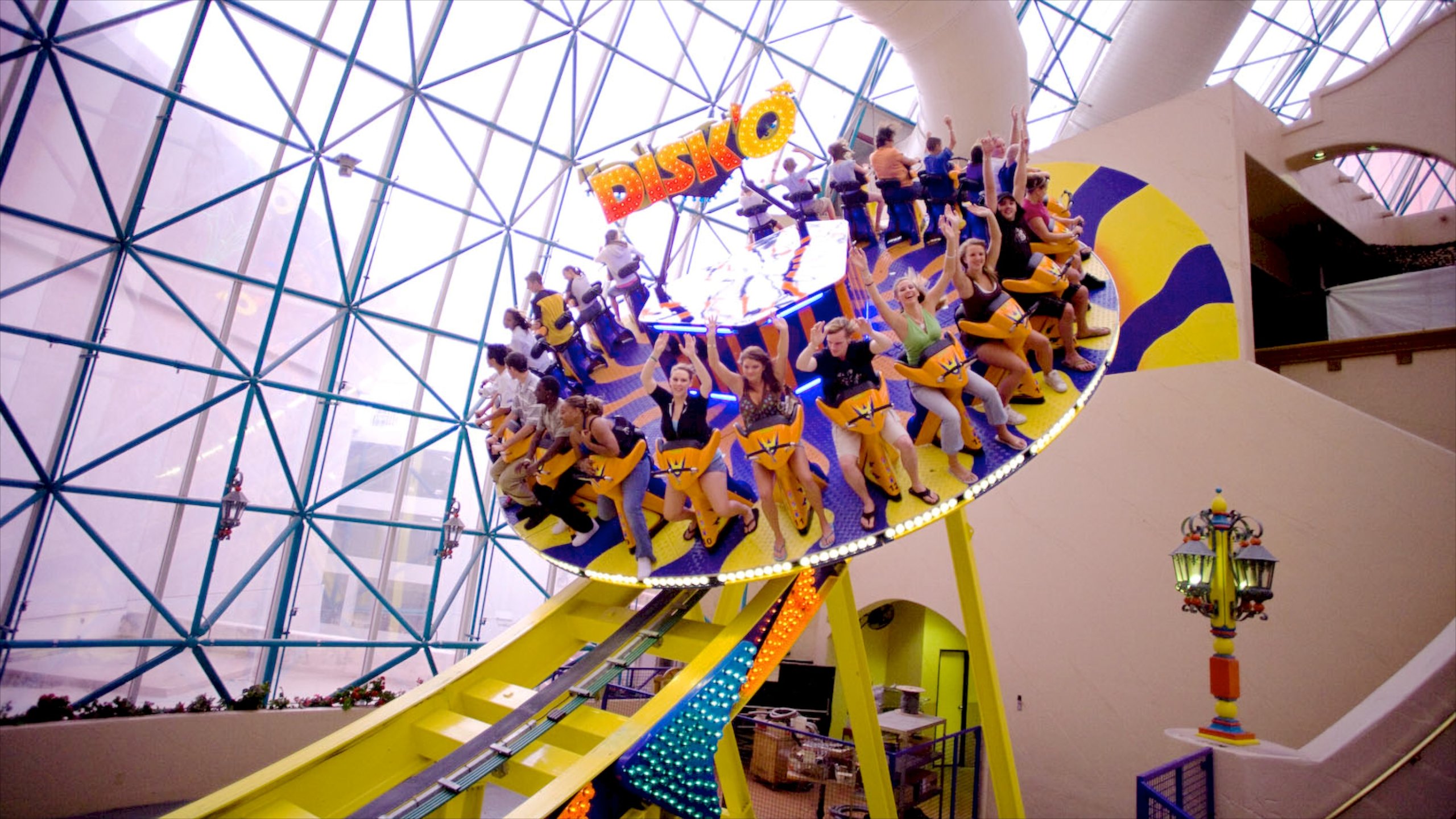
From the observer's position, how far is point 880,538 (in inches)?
190

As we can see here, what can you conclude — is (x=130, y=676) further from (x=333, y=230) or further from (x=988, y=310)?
(x=988, y=310)

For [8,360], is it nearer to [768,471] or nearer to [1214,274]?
[768,471]

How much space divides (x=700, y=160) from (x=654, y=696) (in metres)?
5.51

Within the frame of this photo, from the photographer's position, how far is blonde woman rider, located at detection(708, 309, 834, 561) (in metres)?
4.95

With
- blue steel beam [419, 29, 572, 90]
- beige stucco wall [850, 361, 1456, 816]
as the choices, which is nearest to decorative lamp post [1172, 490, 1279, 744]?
beige stucco wall [850, 361, 1456, 816]

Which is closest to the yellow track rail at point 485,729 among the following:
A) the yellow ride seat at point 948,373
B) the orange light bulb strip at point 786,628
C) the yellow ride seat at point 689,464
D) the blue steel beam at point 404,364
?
the orange light bulb strip at point 786,628

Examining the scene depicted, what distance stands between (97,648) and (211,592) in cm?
147

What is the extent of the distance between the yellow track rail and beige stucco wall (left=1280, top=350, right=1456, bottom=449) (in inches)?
350

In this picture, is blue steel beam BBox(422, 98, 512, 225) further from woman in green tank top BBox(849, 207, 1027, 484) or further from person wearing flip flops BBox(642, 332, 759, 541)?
woman in green tank top BBox(849, 207, 1027, 484)

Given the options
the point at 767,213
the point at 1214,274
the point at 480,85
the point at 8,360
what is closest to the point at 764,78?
the point at 480,85

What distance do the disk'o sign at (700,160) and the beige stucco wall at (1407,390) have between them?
7749 millimetres

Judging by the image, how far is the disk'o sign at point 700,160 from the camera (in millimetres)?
8102

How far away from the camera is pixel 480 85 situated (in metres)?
13.7

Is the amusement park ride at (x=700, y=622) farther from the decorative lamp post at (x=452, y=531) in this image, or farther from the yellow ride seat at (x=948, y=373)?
the decorative lamp post at (x=452, y=531)
